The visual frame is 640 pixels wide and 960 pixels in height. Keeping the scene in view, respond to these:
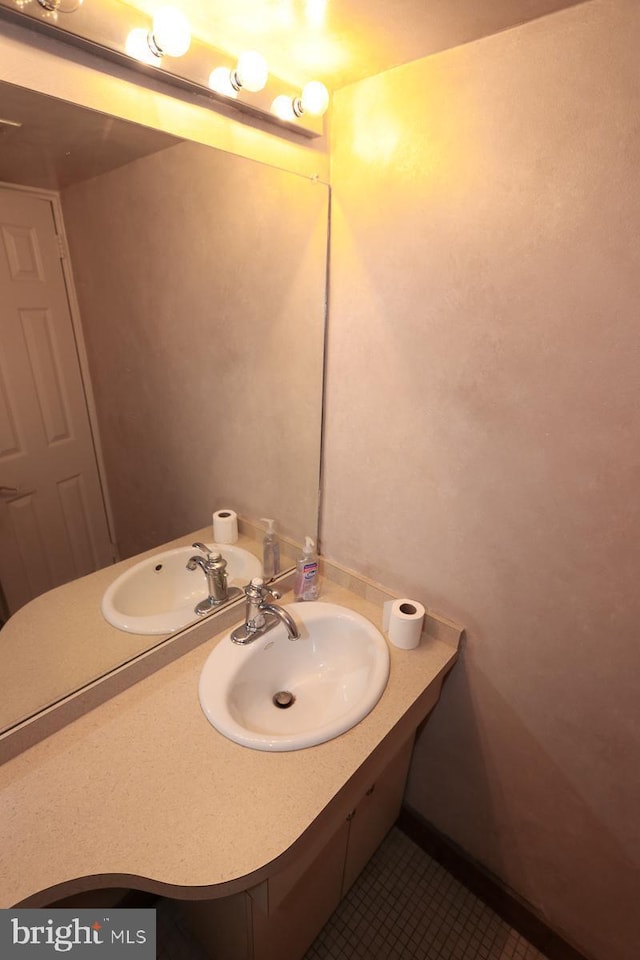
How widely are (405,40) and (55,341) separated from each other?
2.92ft

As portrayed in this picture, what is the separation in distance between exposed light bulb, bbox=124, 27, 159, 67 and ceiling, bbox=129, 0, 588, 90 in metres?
0.04

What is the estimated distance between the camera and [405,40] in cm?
85

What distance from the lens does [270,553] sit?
1.36 m

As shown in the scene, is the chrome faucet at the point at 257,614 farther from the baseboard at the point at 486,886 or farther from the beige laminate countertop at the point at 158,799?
the baseboard at the point at 486,886

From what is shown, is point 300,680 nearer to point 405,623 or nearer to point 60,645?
point 405,623

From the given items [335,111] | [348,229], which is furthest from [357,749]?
[335,111]

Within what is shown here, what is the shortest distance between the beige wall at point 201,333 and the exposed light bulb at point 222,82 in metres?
0.12

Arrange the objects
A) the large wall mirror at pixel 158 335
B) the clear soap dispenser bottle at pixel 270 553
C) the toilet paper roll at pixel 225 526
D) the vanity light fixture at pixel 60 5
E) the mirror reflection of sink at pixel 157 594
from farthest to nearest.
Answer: the clear soap dispenser bottle at pixel 270 553
the toilet paper roll at pixel 225 526
the mirror reflection of sink at pixel 157 594
the large wall mirror at pixel 158 335
the vanity light fixture at pixel 60 5

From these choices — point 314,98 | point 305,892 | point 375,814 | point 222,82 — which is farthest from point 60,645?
point 314,98

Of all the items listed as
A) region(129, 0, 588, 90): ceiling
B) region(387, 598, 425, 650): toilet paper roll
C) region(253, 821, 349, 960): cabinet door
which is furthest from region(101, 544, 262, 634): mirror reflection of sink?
region(129, 0, 588, 90): ceiling

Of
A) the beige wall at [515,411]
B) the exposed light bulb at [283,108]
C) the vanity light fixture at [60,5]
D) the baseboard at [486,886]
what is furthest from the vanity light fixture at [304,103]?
the baseboard at [486,886]

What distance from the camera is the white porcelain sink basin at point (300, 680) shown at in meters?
0.96

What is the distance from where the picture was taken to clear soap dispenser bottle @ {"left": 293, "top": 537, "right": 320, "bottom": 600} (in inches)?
51.3

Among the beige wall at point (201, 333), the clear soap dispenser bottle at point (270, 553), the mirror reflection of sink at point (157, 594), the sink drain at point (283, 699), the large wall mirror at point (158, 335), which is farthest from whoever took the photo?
the clear soap dispenser bottle at point (270, 553)
